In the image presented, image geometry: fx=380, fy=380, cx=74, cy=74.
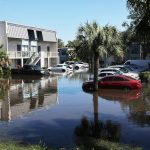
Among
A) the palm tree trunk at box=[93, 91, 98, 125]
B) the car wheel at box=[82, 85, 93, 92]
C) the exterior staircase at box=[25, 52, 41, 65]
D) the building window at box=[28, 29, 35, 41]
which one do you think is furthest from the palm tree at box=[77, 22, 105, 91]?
the building window at box=[28, 29, 35, 41]

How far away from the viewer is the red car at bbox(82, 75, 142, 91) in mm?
34344

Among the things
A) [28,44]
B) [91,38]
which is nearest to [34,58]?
[28,44]

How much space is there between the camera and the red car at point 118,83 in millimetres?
34344

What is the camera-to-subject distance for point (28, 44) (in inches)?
2655

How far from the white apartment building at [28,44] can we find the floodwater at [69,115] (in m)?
26.8

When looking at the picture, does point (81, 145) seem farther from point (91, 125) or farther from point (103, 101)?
point (103, 101)

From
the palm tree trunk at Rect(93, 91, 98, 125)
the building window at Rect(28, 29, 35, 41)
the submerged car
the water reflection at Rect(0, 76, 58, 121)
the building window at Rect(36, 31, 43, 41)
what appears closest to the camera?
the palm tree trunk at Rect(93, 91, 98, 125)

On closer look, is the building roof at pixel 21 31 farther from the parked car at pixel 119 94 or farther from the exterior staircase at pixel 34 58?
the parked car at pixel 119 94

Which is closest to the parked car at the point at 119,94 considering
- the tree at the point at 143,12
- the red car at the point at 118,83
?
the red car at the point at 118,83

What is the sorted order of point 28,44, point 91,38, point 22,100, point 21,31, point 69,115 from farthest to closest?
point 28,44, point 21,31, point 91,38, point 22,100, point 69,115

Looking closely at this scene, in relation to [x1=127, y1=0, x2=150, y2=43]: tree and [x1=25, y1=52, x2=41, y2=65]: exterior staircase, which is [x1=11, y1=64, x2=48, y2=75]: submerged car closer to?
[x1=25, y1=52, x2=41, y2=65]: exterior staircase

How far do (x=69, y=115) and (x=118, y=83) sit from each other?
43.2 feet

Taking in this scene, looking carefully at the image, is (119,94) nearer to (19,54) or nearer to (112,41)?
(112,41)

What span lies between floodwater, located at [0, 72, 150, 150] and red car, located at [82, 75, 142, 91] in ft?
3.01
